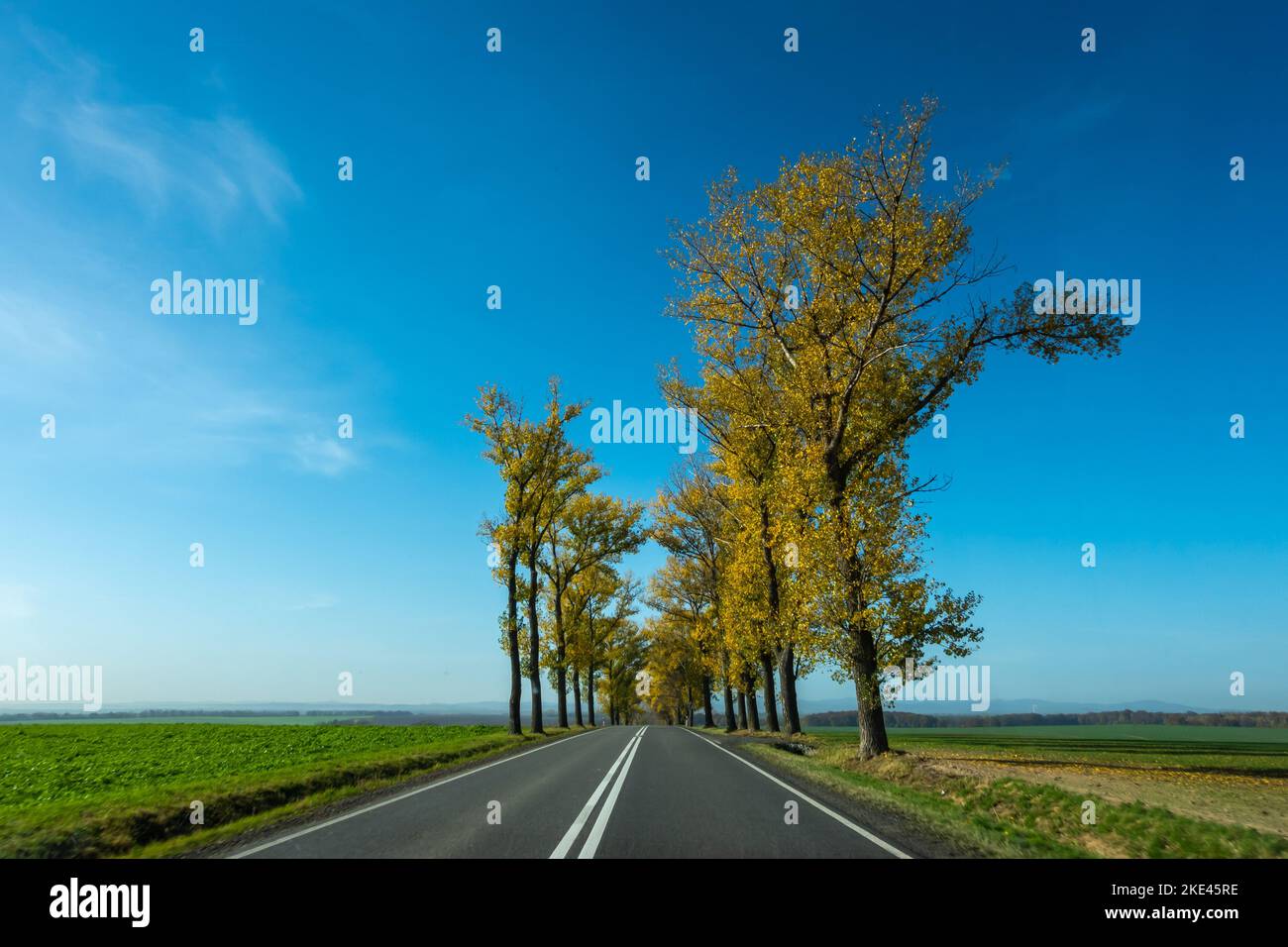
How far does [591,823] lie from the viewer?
8.80m

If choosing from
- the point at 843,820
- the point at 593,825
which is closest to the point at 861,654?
the point at 843,820

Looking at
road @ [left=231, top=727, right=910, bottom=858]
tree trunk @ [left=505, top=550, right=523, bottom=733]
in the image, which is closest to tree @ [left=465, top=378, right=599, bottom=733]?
tree trunk @ [left=505, top=550, right=523, bottom=733]

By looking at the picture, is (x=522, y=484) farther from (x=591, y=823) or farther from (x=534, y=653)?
(x=591, y=823)

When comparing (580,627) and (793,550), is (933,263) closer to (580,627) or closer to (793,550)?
(793,550)

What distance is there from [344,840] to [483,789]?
492 cm

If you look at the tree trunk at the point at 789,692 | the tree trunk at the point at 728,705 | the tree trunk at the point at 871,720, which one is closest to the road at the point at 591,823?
the tree trunk at the point at 871,720

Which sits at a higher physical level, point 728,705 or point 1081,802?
point 1081,802

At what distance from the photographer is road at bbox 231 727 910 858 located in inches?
287

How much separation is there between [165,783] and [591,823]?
10835 mm

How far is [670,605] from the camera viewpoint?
45.5m

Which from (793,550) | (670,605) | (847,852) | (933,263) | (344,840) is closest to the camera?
(847,852)
